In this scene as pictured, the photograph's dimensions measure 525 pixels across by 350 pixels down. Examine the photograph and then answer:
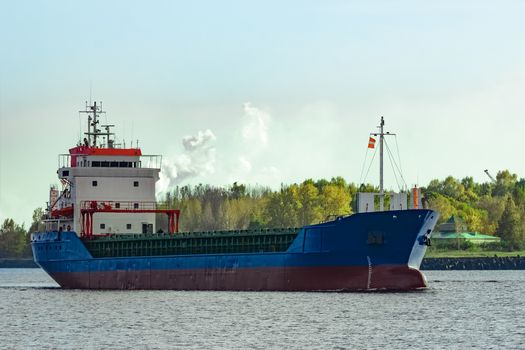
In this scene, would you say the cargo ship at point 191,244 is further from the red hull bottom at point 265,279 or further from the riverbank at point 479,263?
the riverbank at point 479,263

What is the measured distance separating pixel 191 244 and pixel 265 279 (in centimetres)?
638

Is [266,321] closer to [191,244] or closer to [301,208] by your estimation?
[191,244]

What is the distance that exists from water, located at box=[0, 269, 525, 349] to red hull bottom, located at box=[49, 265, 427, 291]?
874 millimetres

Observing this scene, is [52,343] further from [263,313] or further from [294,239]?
[294,239]

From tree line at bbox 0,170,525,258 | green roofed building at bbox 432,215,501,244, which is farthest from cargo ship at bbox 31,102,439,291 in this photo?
green roofed building at bbox 432,215,501,244

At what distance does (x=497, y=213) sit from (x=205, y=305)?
120 meters

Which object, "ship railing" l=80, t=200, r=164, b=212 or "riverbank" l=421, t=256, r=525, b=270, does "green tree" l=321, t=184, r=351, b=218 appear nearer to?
"riverbank" l=421, t=256, r=525, b=270

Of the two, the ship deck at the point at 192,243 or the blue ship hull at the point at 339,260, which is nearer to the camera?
the blue ship hull at the point at 339,260

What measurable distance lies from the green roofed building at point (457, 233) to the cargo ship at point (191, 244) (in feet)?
255

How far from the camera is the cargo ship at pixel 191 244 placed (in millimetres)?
64250

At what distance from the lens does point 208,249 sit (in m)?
71.4

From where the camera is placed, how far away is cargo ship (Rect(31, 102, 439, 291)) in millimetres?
64250

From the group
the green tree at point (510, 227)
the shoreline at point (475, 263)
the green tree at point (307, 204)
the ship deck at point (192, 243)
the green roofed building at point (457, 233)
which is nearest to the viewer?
the ship deck at point (192, 243)

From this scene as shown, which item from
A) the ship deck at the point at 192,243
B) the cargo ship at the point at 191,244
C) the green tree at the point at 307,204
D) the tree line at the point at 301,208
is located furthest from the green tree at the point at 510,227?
the ship deck at the point at 192,243
